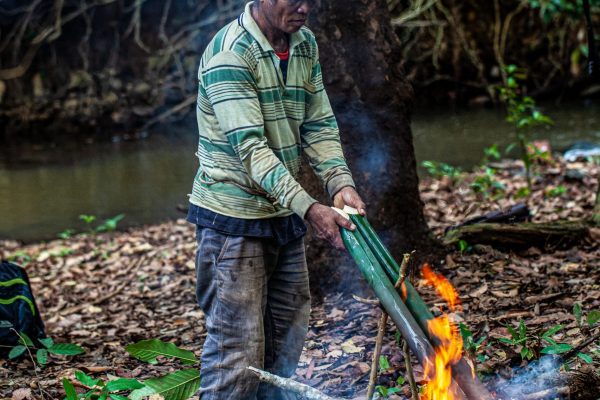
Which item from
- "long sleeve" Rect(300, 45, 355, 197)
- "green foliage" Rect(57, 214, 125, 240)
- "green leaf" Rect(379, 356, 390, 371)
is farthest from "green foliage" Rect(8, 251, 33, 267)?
"long sleeve" Rect(300, 45, 355, 197)

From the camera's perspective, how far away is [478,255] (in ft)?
16.9

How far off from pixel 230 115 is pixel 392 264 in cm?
80

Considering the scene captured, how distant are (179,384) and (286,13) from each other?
167cm

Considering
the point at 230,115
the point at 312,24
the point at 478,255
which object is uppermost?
the point at 312,24

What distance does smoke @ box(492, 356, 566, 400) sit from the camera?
117 inches

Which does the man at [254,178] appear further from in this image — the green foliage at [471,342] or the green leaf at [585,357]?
the green leaf at [585,357]

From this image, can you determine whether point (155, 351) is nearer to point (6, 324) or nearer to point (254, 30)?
point (6, 324)

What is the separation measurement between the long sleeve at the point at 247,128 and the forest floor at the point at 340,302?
58cm

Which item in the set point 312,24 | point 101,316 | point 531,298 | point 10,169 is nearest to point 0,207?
point 10,169

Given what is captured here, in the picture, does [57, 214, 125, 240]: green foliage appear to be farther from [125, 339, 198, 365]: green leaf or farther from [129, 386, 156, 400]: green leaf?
[129, 386, 156, 400]: green leaf

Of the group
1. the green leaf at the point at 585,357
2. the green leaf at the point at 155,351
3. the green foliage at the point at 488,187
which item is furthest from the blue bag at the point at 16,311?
the green foliage at the point at 488,187

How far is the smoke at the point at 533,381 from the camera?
2.98 metres

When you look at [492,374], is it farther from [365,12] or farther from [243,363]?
[365,12]

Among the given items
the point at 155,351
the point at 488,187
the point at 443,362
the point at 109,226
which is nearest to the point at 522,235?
the point at 488,187
